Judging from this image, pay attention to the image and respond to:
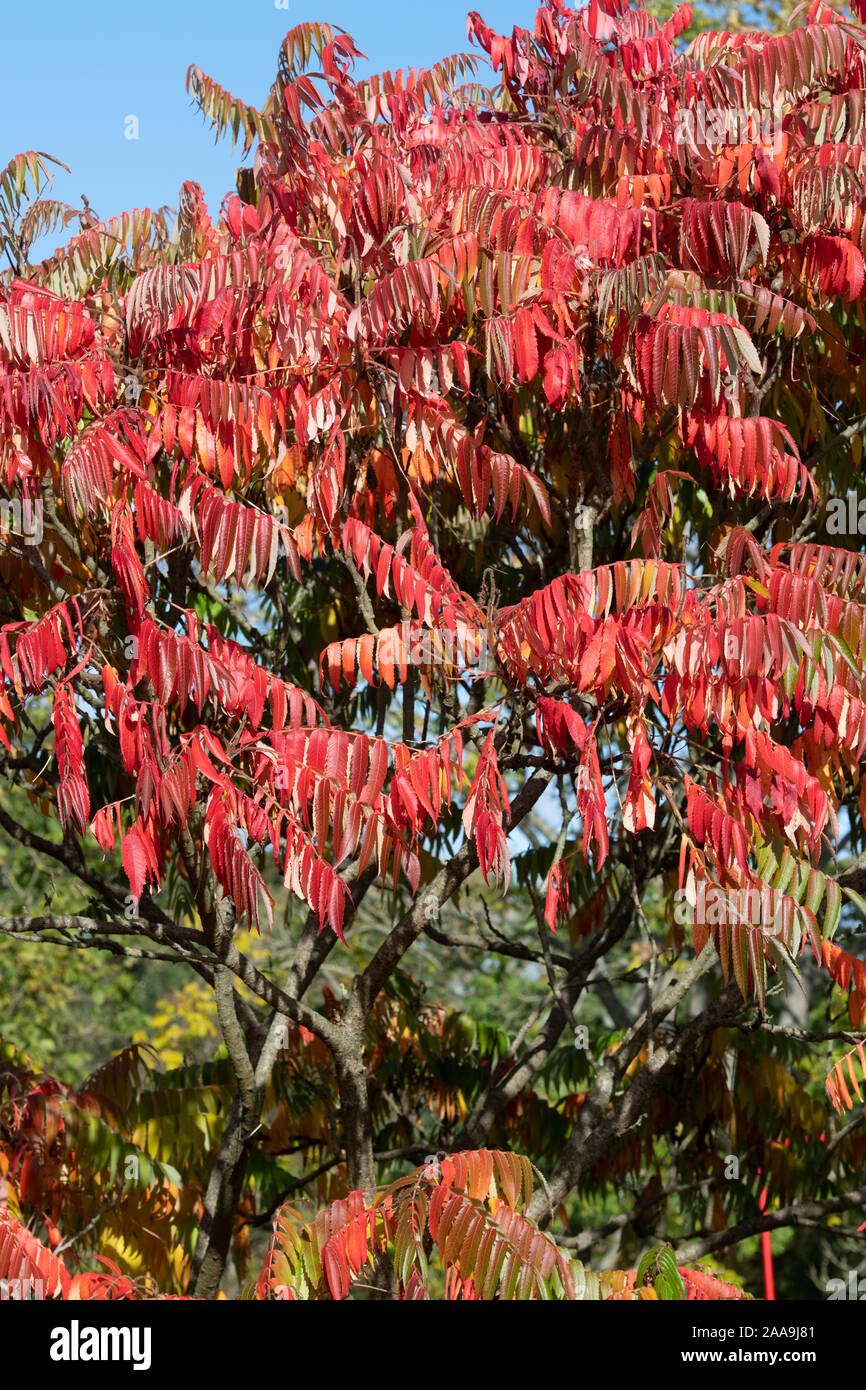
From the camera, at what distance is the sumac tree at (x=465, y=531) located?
11.1 feet

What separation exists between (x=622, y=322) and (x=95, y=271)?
222cm

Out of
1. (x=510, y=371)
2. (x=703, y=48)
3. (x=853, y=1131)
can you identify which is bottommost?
(x=853, y=1131)

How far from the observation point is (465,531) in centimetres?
560

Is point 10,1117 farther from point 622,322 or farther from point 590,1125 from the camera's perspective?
point 622,322

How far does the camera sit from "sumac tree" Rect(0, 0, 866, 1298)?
3.37m

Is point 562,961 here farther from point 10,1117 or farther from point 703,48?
point 703,48

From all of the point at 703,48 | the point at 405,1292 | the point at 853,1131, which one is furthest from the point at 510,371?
the point at 853,1131

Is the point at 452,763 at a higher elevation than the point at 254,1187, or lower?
higher

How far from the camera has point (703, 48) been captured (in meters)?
5.12
